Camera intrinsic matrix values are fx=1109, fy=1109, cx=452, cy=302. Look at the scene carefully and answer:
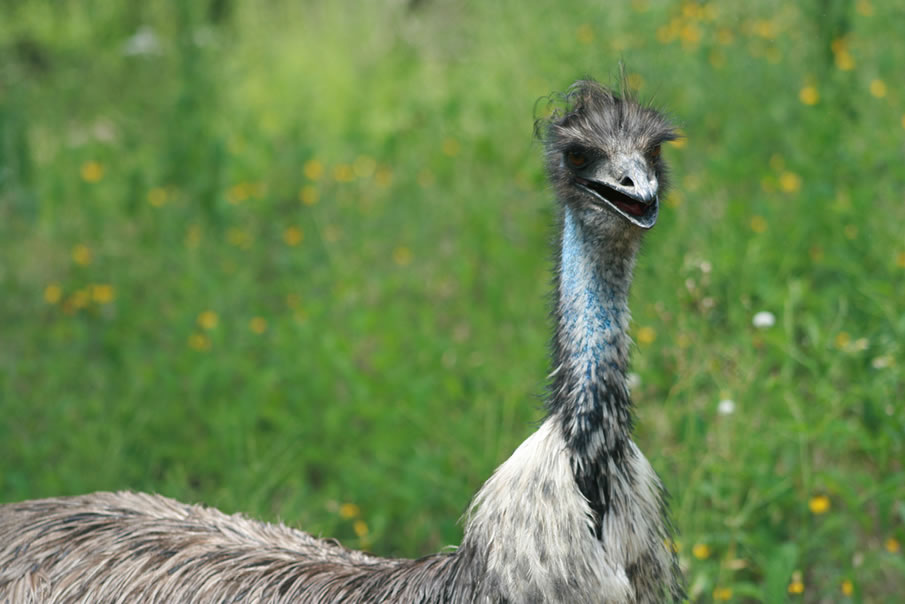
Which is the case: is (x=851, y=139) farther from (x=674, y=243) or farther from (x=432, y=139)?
(x=432, y=139)

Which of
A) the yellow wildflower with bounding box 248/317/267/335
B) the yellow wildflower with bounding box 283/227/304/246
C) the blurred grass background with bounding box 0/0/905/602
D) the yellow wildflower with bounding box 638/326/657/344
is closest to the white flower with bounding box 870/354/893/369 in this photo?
the blurred grass background with bounding box 0/0/905/602

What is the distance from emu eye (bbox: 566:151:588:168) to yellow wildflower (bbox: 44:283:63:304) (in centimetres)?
404

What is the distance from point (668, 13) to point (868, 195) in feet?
8.39

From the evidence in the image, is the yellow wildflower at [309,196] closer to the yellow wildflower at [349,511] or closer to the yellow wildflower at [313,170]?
the yellow wildflower at [313,170]

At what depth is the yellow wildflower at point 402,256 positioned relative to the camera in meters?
5.98

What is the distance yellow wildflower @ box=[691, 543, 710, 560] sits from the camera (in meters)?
3.67

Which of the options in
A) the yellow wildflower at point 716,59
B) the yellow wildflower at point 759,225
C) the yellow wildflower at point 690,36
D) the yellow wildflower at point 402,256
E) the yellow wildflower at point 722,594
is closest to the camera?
the yellow wildflower at point 722,594

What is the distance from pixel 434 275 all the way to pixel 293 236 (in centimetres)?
93

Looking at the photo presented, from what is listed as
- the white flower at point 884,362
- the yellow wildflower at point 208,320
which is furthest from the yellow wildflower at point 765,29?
the yellow wildflower at point 208,320

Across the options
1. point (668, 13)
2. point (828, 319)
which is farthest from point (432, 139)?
point (828, 319)

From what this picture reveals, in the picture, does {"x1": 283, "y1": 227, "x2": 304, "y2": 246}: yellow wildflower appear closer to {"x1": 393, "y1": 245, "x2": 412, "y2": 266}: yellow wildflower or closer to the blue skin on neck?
{"x1": 393, "y1": 245, "x2": 412, "y2": 266}: yellow wildflower

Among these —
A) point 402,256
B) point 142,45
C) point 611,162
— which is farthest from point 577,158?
point 142,45

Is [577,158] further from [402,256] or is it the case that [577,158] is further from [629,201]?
[402,256]

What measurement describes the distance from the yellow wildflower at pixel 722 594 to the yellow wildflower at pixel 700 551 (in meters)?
0.11
